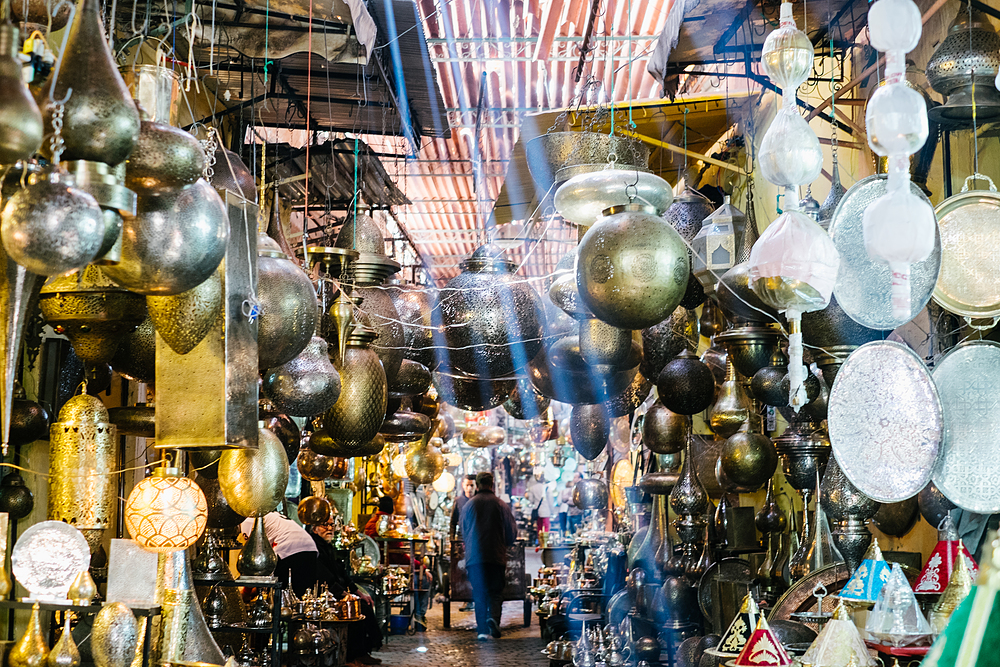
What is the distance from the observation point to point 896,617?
236cm

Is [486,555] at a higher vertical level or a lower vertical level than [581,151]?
lower

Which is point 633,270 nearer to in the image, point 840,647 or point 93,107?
point 840,647

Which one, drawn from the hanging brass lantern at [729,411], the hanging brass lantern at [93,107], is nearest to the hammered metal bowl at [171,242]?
the hanging brass lantern at [93,107]

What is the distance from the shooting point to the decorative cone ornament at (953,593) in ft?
7.45

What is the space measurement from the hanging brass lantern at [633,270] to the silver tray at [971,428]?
68 centimetres

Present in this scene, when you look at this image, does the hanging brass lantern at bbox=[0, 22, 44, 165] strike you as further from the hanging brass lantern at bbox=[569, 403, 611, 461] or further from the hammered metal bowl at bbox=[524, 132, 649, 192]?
the hanging brass lantern at bbox=[569, 403, 611, 461]

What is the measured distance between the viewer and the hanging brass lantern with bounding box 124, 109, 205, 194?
4.88ft

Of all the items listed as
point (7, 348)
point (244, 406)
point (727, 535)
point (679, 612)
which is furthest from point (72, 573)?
point (679, 612)

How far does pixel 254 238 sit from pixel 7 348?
784 millimetres

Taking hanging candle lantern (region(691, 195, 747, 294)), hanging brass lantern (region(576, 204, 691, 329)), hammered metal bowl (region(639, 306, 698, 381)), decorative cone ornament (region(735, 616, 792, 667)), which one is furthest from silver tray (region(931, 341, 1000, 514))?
hammered metal bowl (region(639, 306, 698, 381))

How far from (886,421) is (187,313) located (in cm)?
163

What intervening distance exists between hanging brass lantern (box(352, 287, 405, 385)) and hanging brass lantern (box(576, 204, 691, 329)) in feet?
3.87

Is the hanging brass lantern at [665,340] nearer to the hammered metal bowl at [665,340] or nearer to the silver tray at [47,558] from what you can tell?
the hammered metal bowl at [665,340]

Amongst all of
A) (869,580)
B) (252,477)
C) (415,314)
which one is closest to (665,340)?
(415,314)
